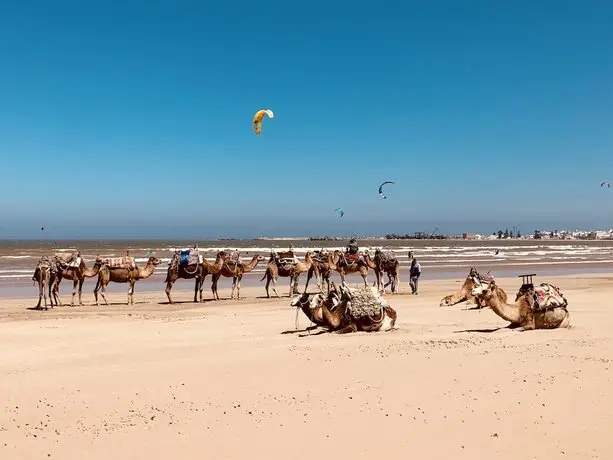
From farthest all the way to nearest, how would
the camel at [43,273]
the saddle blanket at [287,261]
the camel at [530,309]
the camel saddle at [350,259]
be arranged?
the camel saddle at [350,259] < the saddle blanket at [287,261] < the camel at [43,273] < the camel at [530,309]

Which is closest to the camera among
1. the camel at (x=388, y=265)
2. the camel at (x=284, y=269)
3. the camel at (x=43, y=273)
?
the camel at (x=43, y=273)

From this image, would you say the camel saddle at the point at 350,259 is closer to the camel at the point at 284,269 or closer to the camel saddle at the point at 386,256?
the camel saddle at the point at 386,256

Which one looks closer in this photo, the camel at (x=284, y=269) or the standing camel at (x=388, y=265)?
the camel at (x=284, y=269)

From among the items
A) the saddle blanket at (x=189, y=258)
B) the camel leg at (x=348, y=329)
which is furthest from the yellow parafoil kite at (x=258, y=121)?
the camel leg at (x=348, y=329)

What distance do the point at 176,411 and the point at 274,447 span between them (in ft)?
5.22

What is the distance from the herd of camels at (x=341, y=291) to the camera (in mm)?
12336

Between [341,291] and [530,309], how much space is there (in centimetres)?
364

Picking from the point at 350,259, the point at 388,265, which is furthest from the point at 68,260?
the point at 388,265

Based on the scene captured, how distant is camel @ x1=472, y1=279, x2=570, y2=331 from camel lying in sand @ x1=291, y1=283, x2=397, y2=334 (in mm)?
1839

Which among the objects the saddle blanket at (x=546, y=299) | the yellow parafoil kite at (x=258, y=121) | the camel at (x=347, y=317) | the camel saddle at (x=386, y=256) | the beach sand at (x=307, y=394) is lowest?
the beach sand at (x=307, y=394)

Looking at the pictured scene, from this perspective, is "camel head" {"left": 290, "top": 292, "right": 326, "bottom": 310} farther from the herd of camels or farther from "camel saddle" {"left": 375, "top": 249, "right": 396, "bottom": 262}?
"camel saddle" {"left": 375, "top": 249, "right": 396, "bottom": 262}

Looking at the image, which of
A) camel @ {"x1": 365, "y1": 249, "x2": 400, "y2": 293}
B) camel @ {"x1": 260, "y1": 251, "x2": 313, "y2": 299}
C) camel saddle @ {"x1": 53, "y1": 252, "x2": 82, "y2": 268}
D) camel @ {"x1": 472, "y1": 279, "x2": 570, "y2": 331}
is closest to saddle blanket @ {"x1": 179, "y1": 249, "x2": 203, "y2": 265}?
camel @ {"x1": 260, "y1": 251, "x2": 313, "y2": 299}

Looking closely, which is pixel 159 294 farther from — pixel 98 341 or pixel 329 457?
pixel 329 457

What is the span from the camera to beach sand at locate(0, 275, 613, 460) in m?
6.07
